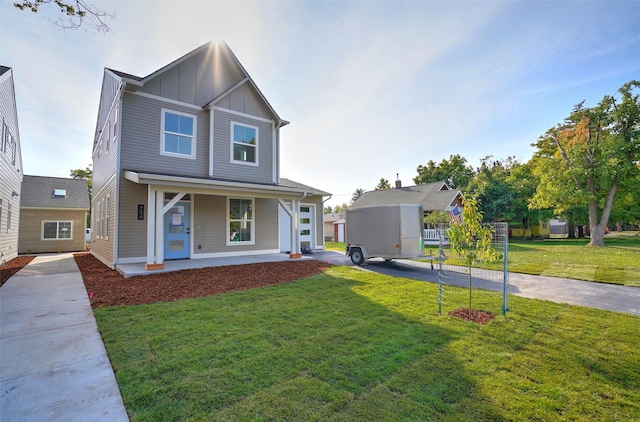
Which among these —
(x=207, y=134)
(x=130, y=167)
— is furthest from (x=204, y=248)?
(x=207, y=134)

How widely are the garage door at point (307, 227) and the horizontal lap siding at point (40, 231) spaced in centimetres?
1483

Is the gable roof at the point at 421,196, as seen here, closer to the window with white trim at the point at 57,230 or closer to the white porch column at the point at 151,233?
the white porch column at the point at 151,233

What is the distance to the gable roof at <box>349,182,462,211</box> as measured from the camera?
914 inches

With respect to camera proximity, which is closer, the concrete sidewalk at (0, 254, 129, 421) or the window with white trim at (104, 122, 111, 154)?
the concrete sidewalk at (0, 254, 129, 421)

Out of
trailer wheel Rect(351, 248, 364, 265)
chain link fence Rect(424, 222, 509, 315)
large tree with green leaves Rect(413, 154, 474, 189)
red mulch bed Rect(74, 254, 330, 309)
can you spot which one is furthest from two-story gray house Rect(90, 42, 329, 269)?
large tree with green leaves Rect(413, 154, 474, 189)

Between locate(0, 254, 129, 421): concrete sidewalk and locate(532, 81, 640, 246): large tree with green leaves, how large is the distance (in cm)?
2499

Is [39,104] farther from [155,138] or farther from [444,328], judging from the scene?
[444,328]

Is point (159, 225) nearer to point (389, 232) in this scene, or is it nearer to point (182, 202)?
point (182, 202)

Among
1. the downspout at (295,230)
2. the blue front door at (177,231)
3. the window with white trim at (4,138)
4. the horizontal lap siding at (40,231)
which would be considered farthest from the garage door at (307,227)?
the horizontal lap siding at (40,231)

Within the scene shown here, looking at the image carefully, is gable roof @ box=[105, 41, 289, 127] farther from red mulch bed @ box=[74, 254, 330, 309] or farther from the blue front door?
red mulch bed @ box=[74, 254, 330, 309]

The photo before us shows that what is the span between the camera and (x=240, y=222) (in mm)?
11859

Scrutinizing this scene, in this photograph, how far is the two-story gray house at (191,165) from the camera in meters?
9.20

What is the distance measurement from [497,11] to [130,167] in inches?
454

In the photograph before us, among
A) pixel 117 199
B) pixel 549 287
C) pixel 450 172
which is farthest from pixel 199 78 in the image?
pixel 450 172
